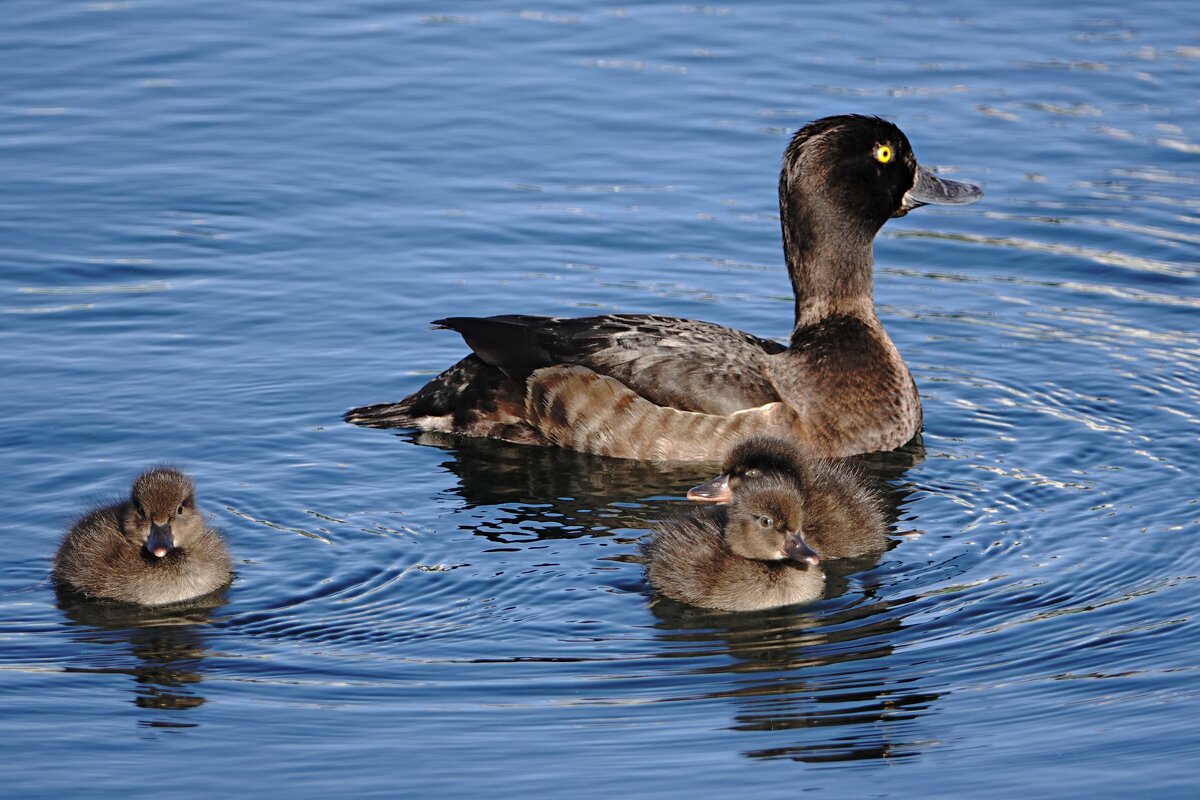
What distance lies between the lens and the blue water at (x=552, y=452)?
7.72 metres

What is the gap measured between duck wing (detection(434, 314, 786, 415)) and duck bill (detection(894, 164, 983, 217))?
1.27 meters

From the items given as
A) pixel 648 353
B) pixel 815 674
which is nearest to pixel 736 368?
pixel 648 353

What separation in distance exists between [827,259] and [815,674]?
4099mm

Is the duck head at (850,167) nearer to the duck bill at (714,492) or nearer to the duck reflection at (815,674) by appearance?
the duck bill at (714,492)

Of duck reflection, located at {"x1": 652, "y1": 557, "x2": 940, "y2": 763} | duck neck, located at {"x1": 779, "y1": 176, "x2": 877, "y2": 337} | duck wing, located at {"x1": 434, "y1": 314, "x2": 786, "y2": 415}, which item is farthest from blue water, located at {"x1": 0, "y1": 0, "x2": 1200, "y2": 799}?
duck neck, located at {"x1": 779, "y1": 176, "x2": 877, "y2": 337}

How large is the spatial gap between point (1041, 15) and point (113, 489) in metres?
11.3

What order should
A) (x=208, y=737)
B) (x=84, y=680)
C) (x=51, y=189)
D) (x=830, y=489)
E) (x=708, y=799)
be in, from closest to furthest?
(x=708, y=799)
(x=208, y=737)
(x=84, y=680)
(x=830, y=489)
(x=51, y=189)

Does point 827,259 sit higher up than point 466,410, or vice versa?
point 827,259

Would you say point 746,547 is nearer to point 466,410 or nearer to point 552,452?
point 552,452

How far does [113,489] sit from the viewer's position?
1031 centimetres

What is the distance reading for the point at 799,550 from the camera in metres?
8.94

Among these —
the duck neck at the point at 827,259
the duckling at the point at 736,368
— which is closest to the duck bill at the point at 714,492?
the duckling at the point at 736,368

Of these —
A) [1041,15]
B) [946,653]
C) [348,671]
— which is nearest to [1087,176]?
[1041,15]

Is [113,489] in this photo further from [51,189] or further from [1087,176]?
[1087,176]
